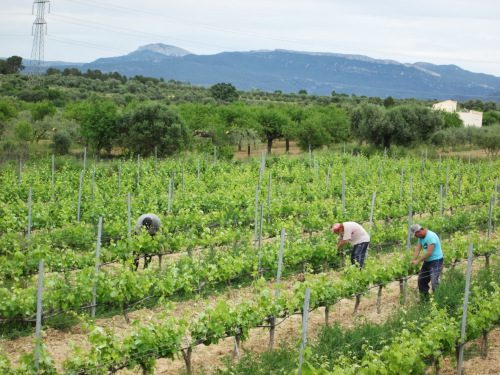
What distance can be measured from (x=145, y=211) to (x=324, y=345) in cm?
816

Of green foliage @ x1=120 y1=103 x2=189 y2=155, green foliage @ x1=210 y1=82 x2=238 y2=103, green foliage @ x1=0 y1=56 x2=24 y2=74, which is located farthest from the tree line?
green foliage @ x1=0 y1=56 x2=24 y2=74

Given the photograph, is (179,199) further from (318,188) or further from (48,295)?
(48,295)

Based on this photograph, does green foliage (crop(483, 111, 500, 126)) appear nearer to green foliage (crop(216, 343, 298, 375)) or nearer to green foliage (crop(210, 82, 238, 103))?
green foliage (crop(210, 82, 238, 103))

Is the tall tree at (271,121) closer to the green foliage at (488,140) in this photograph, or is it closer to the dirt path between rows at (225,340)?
the green foliage at (488,140)

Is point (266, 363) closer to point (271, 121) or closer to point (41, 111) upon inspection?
point (41, 111)

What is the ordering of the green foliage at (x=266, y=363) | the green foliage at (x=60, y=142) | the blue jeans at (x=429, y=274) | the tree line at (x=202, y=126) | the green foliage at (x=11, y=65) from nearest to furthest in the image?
1. the green foliage at (x=266, y=363)
2. the blue jeans at (x=429, y=274)
3. the tree line at (x=202, y=126)
4. the green foliage at (x=60, y=142)
5. the green foliage at (x=11, y=65)

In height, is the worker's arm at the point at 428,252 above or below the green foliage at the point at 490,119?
below

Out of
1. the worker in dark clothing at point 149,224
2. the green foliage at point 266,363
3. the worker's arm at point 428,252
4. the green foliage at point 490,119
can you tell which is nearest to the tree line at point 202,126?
the green foliage at point 490,119

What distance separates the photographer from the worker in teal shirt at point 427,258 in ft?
33.0

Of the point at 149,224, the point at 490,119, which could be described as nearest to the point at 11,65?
the point at 490,119

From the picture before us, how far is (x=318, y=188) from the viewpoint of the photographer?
19.4 m

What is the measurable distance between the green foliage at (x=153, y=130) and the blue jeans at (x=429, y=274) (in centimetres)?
2248

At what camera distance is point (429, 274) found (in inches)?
407

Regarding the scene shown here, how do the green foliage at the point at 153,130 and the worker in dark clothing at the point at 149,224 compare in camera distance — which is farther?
the green foliage at the point at 153,130
